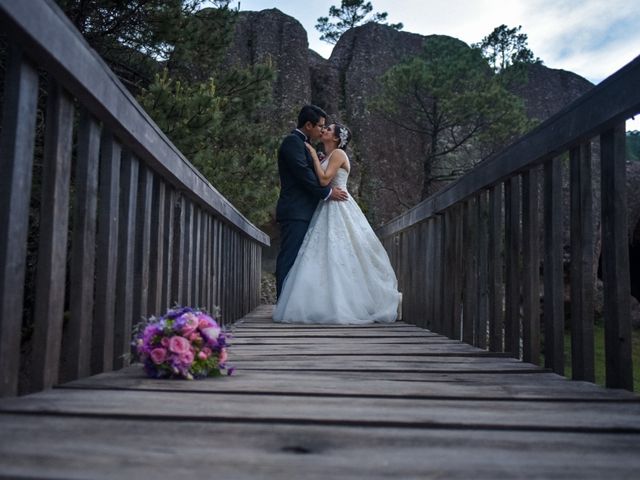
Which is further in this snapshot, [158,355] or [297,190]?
[297,190]

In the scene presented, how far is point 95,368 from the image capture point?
5.01ft

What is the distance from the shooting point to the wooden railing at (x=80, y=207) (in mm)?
1082

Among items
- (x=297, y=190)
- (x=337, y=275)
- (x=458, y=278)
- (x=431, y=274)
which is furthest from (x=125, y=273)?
(x=297, y=190)

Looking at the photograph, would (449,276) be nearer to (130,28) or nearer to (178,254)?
(178,254)

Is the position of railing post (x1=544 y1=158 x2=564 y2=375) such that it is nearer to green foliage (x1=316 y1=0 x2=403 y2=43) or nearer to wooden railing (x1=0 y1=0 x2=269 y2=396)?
wooden railing (x1=0 y1=0 x2=269 y2=396)

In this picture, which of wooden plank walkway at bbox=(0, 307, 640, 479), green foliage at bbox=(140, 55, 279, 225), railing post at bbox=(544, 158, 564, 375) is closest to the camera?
wooden plank walkway at bbox=(0, 307, 640, 479)

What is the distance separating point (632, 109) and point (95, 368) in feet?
4.87

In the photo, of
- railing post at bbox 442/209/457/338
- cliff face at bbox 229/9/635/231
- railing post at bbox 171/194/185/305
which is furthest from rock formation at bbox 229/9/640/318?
railing post at bbox 171/194/185/305

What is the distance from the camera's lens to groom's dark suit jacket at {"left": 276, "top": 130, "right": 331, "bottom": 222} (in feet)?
13.2

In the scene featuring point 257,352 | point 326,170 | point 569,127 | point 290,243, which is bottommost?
point 257,352

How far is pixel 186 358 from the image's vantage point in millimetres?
1455

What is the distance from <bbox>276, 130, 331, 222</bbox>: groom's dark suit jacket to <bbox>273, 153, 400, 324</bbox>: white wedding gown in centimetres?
14

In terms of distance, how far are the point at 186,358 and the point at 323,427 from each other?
0.58 metres

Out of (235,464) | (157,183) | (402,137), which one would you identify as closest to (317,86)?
(402,137)
